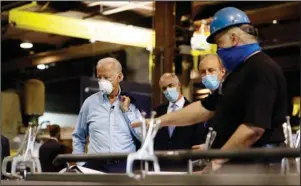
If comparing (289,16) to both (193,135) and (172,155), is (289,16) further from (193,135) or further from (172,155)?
(172,155)

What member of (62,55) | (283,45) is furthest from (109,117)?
(62,55)

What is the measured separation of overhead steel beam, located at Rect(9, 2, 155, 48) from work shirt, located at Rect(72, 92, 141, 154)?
578 centimetres

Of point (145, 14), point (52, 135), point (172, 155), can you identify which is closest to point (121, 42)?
point (145, 14)

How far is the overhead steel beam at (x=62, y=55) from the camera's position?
12203mm

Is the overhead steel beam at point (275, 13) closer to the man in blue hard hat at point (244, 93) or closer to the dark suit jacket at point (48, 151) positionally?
the dark suit jacket at point (48, 151)

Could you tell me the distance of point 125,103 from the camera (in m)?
4.48

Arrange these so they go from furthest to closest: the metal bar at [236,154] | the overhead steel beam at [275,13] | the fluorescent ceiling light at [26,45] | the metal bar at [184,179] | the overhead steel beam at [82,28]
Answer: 1. the fluorescent ceiling light at [26,45]
2. the overhead steel beam at [82,28]
3. the overhead steel beam at [275,13]
4. the metal bar at [236,154]
5. the metal bar at [184,179]

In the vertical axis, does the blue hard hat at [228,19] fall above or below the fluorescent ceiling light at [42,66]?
below

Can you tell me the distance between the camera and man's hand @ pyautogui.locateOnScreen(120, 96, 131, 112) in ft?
14.7

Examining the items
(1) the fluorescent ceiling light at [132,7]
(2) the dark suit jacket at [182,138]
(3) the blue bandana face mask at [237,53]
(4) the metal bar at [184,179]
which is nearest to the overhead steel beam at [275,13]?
(1) the fluorescent ceiling light at [132,7]

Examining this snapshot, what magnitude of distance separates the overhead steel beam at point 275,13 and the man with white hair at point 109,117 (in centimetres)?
513

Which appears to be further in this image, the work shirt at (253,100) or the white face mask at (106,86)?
the white face mask at (106,86)

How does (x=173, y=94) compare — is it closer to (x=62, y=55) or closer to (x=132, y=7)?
(x=132, y=7)

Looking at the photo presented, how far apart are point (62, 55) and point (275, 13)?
532 cm
